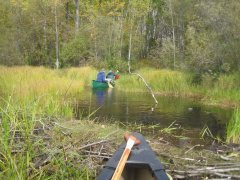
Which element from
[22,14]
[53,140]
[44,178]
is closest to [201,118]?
[53,140]

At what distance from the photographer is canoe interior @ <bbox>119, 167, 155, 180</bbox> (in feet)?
7.43

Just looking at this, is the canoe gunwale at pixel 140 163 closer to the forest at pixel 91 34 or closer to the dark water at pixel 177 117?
the dark water at pixel 177 117

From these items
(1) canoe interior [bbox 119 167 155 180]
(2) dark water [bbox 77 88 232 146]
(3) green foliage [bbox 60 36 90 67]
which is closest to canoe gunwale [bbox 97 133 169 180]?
(1) canoe interior [bbox 119 167 155 180]

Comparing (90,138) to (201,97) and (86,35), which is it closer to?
(201,97)

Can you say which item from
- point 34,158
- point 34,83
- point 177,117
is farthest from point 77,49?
point 34,158

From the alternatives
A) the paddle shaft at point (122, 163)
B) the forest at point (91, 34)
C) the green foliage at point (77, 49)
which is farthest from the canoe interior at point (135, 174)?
the green foliage at point (77, 49)

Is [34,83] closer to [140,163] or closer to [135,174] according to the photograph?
[135,174]

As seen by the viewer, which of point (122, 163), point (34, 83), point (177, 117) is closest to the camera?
point (122, 163)

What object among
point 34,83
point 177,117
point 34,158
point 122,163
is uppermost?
point 34,83

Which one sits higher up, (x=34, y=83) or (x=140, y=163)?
(x=34, y=83)

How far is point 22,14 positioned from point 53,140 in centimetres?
2642

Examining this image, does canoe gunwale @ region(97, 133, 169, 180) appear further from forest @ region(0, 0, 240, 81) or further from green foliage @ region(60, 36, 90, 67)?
green foliage @ region(60, 36, 90, 67)

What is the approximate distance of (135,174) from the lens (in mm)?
2504

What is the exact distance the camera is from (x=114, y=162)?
2154 millimetres
